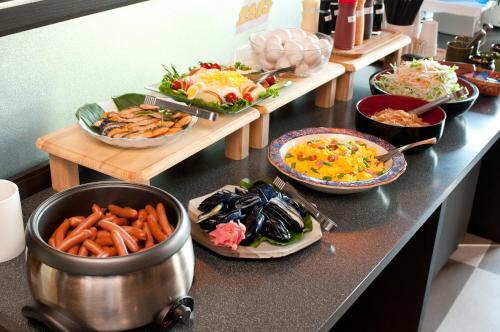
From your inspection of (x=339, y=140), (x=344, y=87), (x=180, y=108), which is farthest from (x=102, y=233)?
(x=344, y=87)

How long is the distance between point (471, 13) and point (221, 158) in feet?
6.16

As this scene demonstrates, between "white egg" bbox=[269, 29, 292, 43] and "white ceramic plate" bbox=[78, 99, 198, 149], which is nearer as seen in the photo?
"white ceramic plate" bbox=[78, 99, 198, 149]

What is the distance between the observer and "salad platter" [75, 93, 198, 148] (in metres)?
1.38

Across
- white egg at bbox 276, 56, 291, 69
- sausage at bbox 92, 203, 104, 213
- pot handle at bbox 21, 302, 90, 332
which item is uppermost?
white egg at bbox 276, 56, 291, 69

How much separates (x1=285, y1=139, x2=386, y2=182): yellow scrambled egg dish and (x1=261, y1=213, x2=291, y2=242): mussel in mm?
279

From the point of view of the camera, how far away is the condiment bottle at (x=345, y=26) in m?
2.02

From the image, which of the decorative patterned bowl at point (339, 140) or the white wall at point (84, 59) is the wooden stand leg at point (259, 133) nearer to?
the decorative patterned bowl at point (339, 140)

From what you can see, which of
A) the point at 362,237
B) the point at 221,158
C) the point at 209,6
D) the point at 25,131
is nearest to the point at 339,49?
the point at 209,6

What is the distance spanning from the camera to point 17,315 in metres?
1.08

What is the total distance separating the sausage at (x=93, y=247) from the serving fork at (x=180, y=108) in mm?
535

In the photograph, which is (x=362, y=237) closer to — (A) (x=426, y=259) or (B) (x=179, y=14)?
(A) (x=426, y=259)

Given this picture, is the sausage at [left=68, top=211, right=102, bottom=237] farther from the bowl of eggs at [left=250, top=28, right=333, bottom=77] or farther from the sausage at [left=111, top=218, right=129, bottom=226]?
the bowl of eggs at [left=250, top=28, right=333, bottom=77]

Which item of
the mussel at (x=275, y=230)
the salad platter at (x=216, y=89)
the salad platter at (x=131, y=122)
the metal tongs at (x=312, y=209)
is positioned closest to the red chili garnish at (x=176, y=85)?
the salad platter at (x=216, y=89)

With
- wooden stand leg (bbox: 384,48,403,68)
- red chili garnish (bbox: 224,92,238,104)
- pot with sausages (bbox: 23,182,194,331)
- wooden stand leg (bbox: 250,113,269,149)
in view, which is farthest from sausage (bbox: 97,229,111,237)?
wooden stand leg (bbox: 384,48,403,68)
